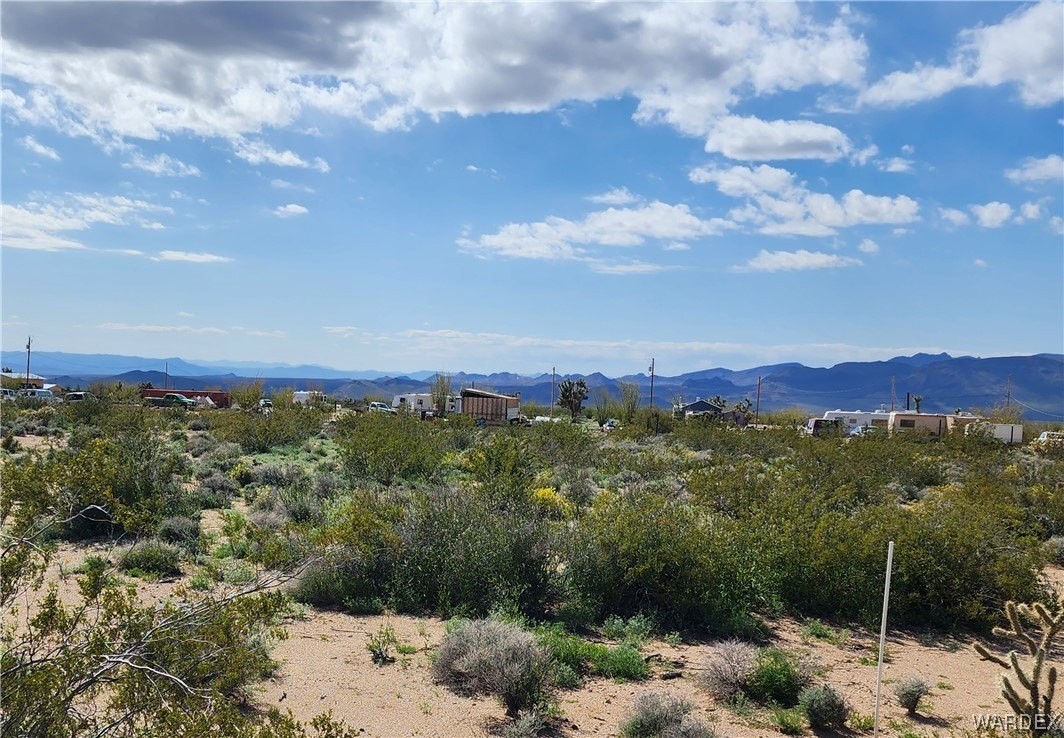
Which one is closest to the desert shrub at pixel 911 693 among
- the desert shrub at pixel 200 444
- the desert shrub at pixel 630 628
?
the desert shrub at pixel 630 628

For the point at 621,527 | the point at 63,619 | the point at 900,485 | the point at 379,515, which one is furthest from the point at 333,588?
the point at 900,485

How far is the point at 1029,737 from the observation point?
5.78 m

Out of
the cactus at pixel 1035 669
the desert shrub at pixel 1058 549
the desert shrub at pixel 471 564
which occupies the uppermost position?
the cactus at pixel 1035 669

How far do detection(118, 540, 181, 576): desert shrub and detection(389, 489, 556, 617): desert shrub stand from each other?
139 inches

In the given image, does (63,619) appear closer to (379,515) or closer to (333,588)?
(333,588)

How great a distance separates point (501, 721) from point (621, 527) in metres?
4.27

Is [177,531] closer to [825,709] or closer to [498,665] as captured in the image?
[498,665]

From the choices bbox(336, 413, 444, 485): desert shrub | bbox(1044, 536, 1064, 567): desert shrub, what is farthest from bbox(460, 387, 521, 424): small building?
bbox(1044, 536, 1064, 567): desert shrub

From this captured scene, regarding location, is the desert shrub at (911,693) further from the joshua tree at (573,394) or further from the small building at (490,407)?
the joshua tree at (573,394)

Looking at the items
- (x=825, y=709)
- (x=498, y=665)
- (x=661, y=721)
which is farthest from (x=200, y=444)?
(x=825, y=709)

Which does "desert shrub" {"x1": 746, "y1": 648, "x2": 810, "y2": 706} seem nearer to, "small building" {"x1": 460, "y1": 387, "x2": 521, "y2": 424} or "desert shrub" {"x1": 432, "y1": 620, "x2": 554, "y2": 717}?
"desert shrub" {"x1": 432, "y1": 620, "x2": 554, "y2": 717}

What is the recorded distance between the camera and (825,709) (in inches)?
302

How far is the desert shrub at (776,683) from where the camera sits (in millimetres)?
8227

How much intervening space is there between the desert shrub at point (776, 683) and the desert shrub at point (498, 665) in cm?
214
